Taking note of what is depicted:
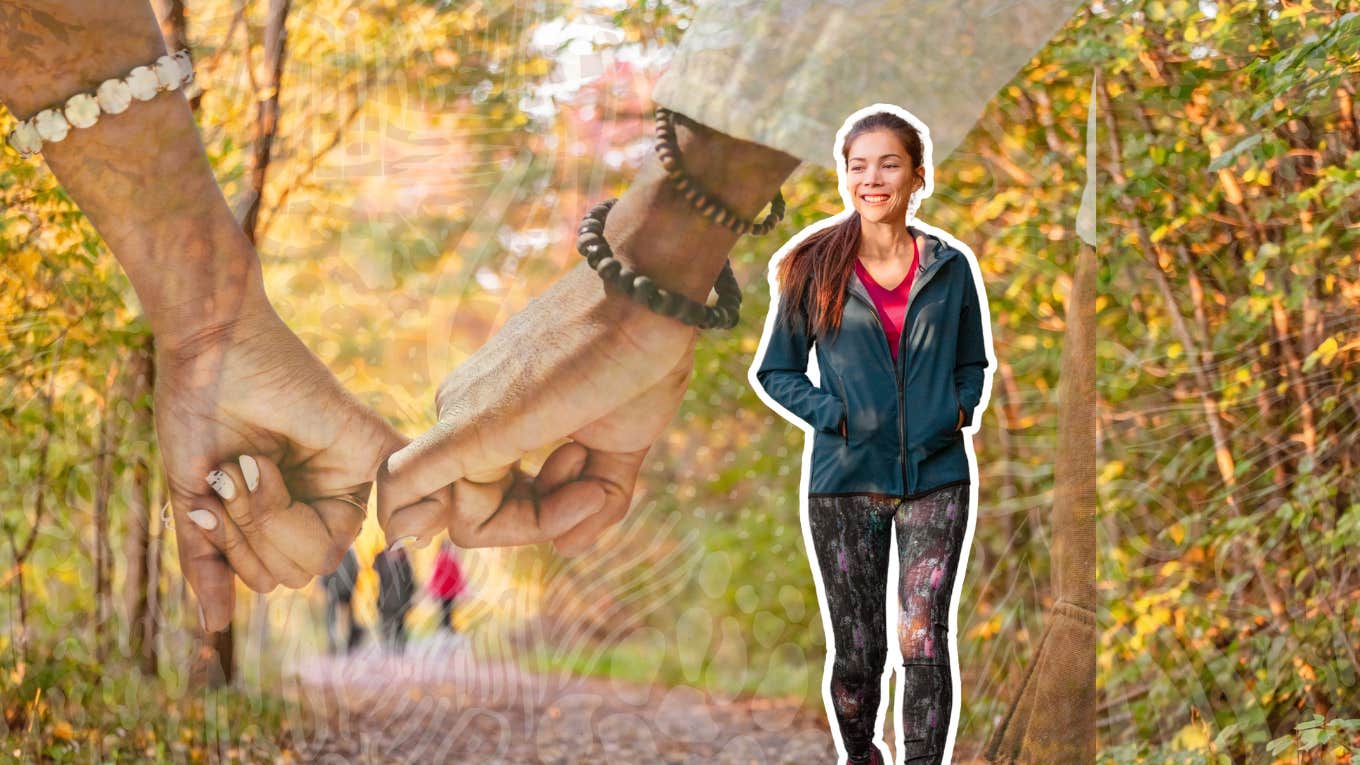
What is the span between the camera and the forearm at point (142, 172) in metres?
4.11

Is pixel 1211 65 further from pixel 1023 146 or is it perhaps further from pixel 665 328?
pixel 665 328

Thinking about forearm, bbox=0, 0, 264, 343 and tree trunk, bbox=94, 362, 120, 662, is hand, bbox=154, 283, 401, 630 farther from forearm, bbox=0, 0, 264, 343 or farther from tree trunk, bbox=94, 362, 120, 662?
tree trunk, bbox=94, 362, 120, 662

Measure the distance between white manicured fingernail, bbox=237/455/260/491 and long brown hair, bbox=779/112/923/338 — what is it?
1920 mm

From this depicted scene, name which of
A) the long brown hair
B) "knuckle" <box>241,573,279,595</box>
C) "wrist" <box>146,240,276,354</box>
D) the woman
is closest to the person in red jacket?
"knuckle" <box>241,573,279,595</box>

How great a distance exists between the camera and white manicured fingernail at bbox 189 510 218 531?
4.19m

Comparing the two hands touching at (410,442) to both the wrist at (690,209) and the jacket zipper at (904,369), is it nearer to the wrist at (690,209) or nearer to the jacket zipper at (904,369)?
the wrist at (690,209)

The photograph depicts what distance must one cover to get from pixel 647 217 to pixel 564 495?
0.80 metres

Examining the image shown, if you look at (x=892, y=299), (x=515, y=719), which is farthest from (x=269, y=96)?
(x=892, y=299)

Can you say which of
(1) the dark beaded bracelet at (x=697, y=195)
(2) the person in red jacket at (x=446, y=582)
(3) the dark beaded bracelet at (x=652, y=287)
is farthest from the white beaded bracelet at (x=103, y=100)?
(2) the person in red jacket at (x=446, y=582)

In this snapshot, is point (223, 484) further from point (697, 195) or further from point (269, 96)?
point (697, 195)

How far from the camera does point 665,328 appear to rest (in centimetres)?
394

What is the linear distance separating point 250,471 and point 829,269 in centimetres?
204

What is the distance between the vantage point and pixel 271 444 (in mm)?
4141

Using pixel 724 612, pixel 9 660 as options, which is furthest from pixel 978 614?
pixel 9 660
